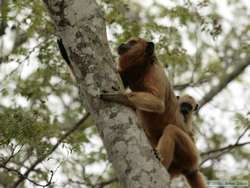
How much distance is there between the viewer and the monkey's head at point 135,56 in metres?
9.53

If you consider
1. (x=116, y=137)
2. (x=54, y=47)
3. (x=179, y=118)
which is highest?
(x=54, y=47)

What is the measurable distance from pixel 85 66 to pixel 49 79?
23.6 feet

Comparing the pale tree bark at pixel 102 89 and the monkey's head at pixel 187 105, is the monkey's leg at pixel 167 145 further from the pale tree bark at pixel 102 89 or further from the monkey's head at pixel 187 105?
the monkey's head at pixel 187 105

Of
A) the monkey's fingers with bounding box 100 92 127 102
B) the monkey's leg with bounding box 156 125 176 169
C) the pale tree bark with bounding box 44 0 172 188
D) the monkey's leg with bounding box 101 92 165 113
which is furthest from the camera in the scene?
the monkey's leg with bounding box 156 125 176 169

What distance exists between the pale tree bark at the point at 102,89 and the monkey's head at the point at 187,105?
5.69 meters

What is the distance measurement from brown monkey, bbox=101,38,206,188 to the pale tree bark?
225 centimetres

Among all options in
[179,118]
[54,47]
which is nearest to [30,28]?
[54,47]

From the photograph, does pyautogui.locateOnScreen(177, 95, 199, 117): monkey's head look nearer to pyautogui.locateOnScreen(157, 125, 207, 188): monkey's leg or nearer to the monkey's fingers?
pyautogui.locateOnScreen(157, 125, 207, 188): monkey's leg

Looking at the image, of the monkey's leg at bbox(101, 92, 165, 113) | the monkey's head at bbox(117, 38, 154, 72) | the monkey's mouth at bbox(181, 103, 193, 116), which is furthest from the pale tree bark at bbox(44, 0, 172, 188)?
the monkey's mouth at bbox(181, 103, 193, 116)

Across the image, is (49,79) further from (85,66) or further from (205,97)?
(85,66)

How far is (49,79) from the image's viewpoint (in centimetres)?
1350

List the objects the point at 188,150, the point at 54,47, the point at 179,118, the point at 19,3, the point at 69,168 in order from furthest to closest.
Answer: the point at 69,168, the point at 54,47, the point at 19,3, the point at 179,118, the point at 188,150

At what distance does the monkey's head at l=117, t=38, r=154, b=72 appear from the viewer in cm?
953

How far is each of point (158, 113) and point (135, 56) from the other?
3.85 ft
